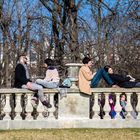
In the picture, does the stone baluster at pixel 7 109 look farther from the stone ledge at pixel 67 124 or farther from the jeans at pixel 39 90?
the jeans at pixel 39 90

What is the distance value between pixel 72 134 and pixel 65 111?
49.6 inches

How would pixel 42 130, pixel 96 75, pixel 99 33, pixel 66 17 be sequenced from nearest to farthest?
1. pixel 42 130
2. pixel 96 75
3. pixel 99 33
4. pixel 66 17

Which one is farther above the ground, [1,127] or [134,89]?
[134,89]

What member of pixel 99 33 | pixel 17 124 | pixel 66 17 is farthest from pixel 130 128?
pixel 66 17

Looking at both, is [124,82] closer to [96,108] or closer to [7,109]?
[96,108]

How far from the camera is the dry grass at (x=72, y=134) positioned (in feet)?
32.5

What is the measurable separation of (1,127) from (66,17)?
31.5ft

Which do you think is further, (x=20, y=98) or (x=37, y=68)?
(x=37, y=68)

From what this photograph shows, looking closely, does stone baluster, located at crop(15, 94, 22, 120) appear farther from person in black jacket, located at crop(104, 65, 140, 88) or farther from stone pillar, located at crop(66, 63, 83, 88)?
person in black jacket, located at crop(104, 65, 140, 88)

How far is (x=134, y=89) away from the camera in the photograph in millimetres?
11672

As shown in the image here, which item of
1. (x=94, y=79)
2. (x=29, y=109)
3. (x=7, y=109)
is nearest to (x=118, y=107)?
(x=94, y=79)

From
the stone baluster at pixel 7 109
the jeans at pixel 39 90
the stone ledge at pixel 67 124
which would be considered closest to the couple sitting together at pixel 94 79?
the stone ledge at pixel 67 124

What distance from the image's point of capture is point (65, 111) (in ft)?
37.9

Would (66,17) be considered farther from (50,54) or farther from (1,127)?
(1,127)
